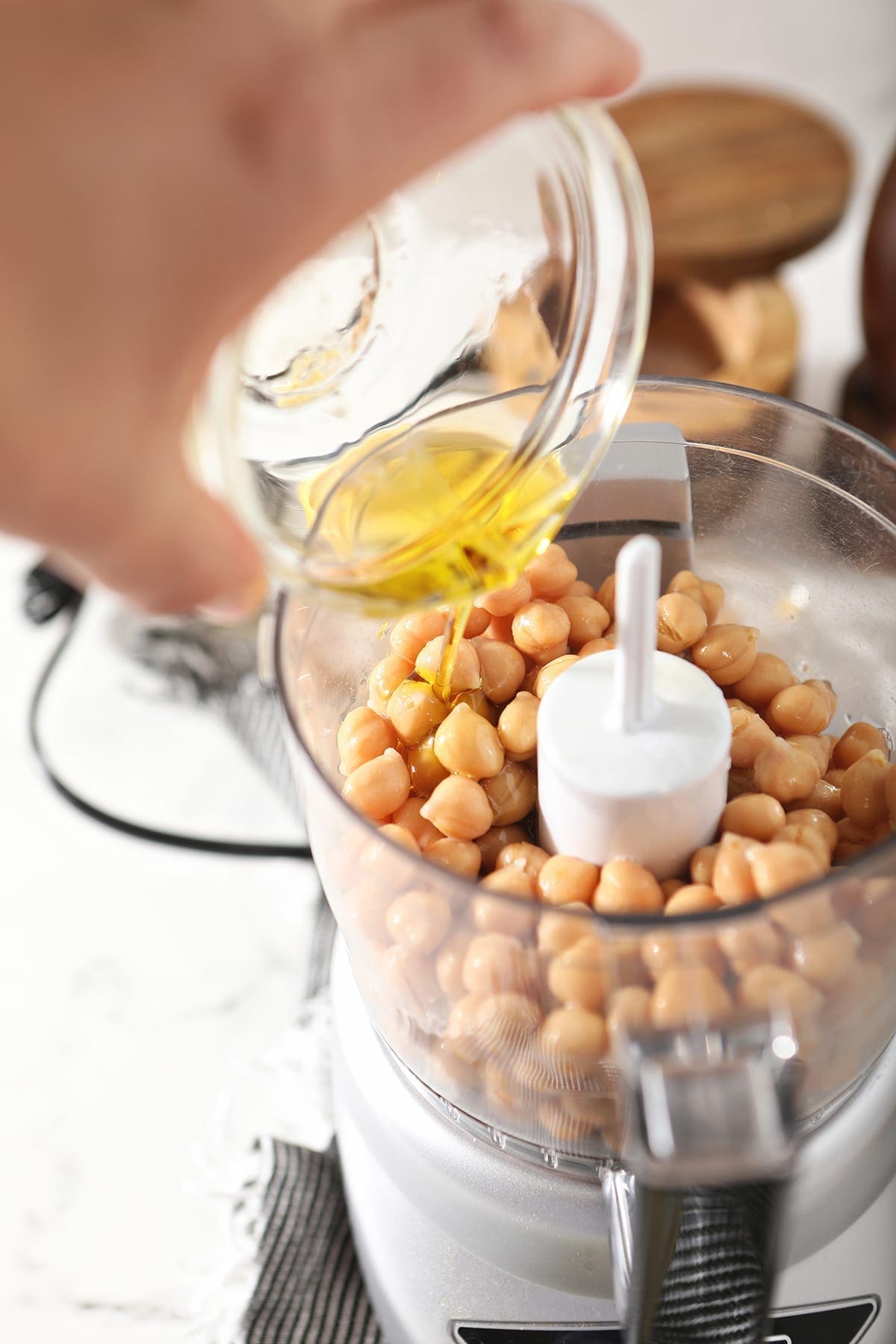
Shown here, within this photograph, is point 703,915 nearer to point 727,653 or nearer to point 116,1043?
point 727,653

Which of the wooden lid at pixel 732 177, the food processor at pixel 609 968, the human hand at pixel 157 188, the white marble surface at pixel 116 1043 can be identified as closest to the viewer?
the human hand at pixel 157 188

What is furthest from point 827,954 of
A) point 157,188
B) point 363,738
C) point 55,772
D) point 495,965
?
point 55,772

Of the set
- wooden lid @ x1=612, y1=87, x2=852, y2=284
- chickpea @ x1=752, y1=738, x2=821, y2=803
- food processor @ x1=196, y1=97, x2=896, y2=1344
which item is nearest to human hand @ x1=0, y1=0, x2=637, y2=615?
food processor @ x1=196, y1=97, x2=896, y2=1344

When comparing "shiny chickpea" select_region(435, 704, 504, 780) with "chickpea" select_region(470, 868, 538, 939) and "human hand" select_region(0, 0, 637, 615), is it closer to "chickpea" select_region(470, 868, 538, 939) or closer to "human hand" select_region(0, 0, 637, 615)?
"chickpea" select_region(470, 868, 538, 939)

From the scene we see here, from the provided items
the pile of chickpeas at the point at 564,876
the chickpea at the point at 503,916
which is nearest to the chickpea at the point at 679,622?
the pile of chickpeas at the point at 564,876

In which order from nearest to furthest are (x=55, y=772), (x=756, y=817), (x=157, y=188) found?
1. (x=157, y=188)
2. (x=756, y=817)
3. (x=55, y=772)

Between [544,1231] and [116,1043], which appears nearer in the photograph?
[544,1231]

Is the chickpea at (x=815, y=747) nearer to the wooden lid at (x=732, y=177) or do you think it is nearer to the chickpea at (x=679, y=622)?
the chickpea at (x=679, y=622)
